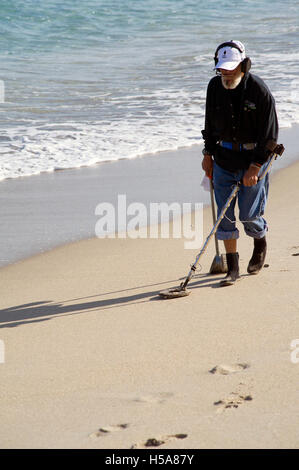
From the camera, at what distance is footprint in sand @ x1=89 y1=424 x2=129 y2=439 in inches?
123

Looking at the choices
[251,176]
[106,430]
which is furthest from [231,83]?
[106,430]

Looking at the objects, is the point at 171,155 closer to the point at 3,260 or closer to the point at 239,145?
the point at 3,260

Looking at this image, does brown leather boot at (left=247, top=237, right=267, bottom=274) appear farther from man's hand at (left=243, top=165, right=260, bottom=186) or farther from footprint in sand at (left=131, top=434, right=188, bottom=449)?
footprint in sand at (left=131, top=434, right=188, bottom=449)

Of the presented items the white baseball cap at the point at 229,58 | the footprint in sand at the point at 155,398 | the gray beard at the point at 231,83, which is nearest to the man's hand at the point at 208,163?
the gray beard at the point at 231,83

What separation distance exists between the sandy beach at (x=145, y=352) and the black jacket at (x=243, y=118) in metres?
0.87

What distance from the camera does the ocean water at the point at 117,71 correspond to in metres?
9.85

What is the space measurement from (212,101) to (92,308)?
4.97 ft

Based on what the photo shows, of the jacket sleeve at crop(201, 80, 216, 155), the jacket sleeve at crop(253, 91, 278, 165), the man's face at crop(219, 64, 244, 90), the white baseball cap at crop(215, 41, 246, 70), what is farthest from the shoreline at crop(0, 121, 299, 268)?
the white baseball cap at crop(215, 41, 246, 70)

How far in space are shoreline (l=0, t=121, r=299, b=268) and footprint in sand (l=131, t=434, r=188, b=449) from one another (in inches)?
115

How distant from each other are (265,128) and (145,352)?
160 centimetres

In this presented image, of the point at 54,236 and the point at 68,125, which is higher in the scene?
the point at 68,125
